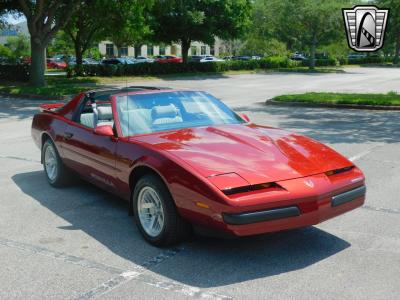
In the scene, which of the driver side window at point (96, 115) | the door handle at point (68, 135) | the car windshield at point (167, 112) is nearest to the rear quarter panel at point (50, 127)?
the door handle at point (68, 135)

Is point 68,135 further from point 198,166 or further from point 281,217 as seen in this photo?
point 281,217

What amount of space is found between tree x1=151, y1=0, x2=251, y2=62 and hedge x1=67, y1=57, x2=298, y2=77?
2.39 meters

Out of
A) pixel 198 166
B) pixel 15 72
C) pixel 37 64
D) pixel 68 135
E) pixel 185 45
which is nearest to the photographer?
pixel 198 166

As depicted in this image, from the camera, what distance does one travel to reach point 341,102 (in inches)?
696

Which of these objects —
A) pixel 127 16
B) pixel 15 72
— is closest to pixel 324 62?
pixel 127 16

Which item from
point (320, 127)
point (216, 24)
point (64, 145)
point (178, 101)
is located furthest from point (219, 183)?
point (216, 24)

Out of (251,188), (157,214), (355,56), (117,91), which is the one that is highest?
(355,56)

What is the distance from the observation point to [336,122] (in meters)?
13.7

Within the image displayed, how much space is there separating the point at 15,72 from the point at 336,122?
76.8 feet

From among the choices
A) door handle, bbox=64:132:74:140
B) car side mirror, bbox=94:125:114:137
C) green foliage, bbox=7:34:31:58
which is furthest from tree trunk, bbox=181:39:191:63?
car side mirror, bbox=94:125:114:137

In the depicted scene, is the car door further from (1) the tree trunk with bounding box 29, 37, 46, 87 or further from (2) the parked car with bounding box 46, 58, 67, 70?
(2) the parked car with bounding box 46, 58, 67, 70

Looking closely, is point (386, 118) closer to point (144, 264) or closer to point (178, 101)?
point (178, 101)

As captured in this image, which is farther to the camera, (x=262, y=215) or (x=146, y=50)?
(x=146, y=50)

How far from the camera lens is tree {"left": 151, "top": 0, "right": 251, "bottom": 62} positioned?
38750 mm
